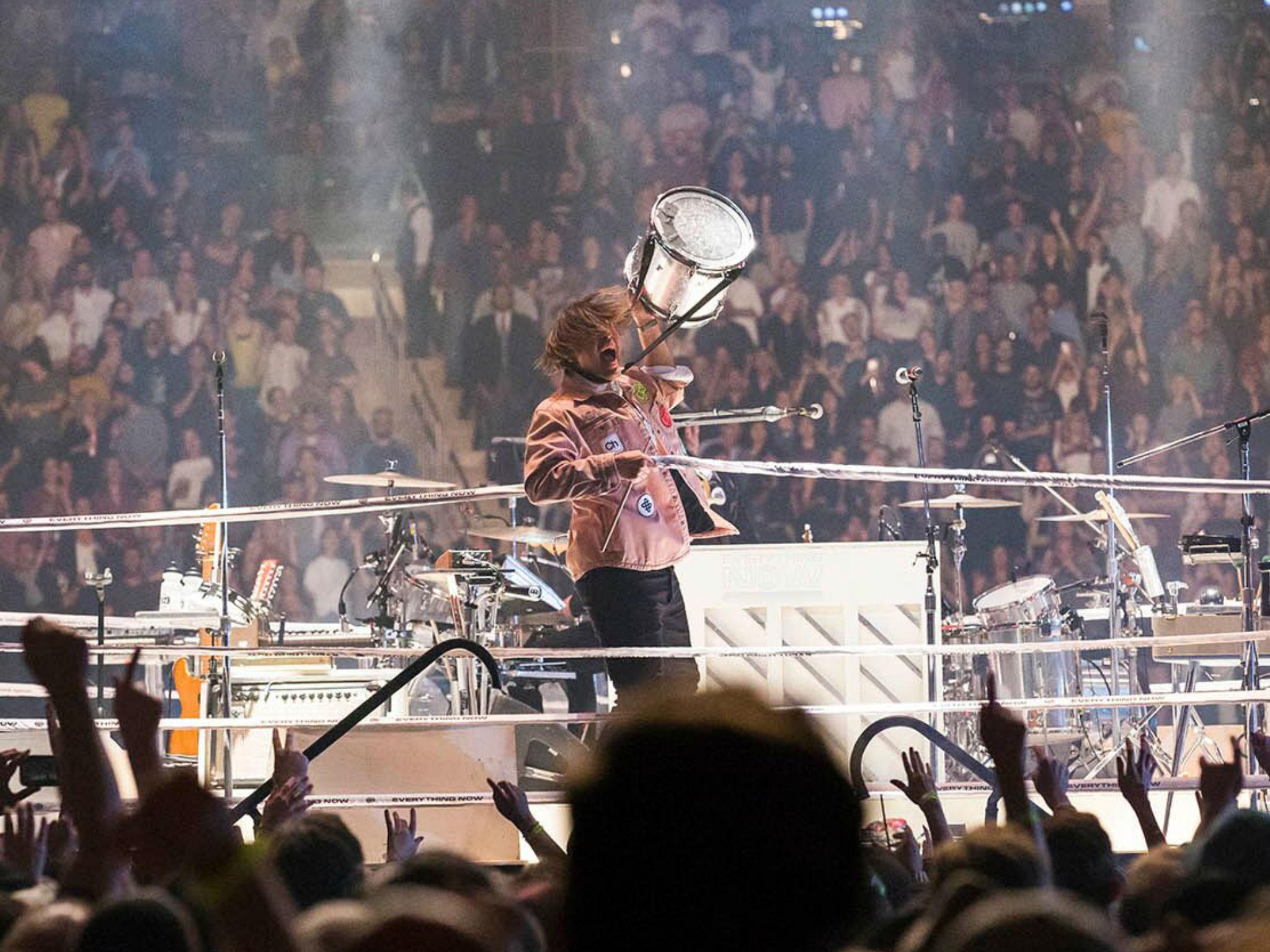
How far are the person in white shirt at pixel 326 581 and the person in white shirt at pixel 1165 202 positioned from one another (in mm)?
5317

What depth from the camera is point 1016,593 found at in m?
6.30

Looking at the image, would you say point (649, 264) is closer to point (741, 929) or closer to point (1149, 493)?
point (741, 929)

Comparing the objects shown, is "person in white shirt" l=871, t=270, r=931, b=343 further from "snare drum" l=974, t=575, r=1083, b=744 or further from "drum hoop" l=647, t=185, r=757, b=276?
"drum hoop" l=647, t=185, r=757, b=276

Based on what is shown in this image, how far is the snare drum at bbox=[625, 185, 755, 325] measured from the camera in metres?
4.00

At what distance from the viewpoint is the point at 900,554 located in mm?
5168

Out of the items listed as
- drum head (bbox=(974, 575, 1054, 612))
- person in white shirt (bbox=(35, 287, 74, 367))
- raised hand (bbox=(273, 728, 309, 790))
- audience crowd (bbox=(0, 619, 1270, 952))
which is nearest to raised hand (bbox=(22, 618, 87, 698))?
audience crowd (bbox=(0, 619, 1270, 952))

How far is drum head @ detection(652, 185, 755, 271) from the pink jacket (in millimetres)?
350

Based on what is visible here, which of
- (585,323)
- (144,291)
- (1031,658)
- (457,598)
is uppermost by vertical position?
(144,291)

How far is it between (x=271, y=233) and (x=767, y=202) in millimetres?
3059

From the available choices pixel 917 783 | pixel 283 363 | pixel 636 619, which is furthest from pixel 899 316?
pixel 917 783

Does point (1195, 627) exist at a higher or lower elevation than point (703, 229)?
lower

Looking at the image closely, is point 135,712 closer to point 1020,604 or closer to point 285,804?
point 285,804

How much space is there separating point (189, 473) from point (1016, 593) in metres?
5.46

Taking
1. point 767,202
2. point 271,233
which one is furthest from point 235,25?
point 767,202
